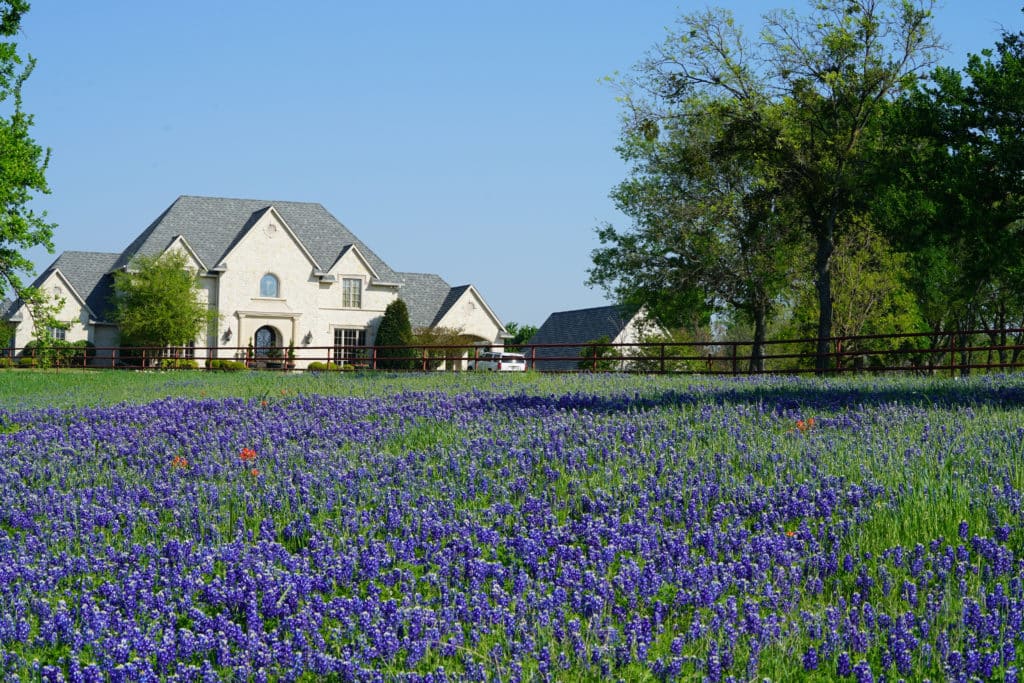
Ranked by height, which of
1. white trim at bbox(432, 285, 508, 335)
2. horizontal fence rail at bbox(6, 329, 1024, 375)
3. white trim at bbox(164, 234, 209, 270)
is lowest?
horizontal fence rail at bbox(6, 329, 1024, 375)

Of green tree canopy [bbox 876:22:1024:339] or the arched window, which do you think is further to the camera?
the arched window

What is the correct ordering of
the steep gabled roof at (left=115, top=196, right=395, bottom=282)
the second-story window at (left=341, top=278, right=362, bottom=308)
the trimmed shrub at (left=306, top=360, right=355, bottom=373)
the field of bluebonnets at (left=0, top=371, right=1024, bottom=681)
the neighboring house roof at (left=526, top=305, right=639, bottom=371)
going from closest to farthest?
1. the field of bluebonnets at (left=0, top=371, right=1024, bottom=681)
2. the trimmed shrub at (left=306, top=360, right=355, bottom=373)
3. the steep gabled roof at (left=115, top=196, right=395, bottom=282)
4. the second-story window at (left=341, top=278, right=362, bottom=308)
5. the neighboring house roof at (left=526, top=305, right=639, bottom=371)

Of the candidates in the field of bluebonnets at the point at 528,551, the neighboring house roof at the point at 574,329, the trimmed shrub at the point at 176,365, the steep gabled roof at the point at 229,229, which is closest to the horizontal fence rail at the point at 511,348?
the trimmed shrub at the point at 176,365

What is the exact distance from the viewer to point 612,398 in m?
14.3

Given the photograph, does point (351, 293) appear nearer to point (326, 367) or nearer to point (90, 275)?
point (90, 275)

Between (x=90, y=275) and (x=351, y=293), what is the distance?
1639 centimetres

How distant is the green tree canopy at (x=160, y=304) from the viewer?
53.2 metres

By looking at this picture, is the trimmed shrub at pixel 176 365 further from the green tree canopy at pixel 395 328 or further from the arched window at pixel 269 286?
the green tree canopy at pixel 395 328

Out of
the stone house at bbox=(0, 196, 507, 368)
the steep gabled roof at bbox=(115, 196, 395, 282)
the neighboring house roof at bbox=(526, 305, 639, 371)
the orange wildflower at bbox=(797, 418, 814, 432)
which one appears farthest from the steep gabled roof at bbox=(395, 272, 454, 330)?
the orange wildflower at bbox=(797, 418, 814, 432)

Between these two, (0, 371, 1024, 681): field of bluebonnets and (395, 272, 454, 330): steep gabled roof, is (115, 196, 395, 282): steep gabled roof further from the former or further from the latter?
(0, 371, 1024, 681): field of bluebonnets

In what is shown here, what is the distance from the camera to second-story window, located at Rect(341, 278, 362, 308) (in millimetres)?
60938

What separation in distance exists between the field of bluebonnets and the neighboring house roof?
190 feet

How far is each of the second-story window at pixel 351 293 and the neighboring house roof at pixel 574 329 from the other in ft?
44.3

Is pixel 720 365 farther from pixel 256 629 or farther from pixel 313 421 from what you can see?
pixel 256 629
